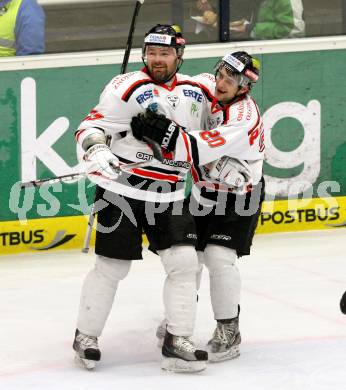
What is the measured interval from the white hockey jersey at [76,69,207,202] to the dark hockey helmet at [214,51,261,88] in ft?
0.54

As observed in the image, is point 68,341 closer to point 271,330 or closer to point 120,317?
point 120,317

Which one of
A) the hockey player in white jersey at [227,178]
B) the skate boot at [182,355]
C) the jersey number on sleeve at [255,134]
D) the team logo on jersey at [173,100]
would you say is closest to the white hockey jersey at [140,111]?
the team logo on jersey at [173,100]

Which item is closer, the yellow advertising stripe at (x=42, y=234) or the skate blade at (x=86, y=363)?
the skate blade at (x=86, y=363)

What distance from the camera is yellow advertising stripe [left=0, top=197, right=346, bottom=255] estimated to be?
815 centimetres

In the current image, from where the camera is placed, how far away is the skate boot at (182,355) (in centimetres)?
554

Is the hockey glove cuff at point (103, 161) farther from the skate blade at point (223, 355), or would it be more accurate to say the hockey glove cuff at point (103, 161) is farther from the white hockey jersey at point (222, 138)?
the skate blade at point (223, 355)

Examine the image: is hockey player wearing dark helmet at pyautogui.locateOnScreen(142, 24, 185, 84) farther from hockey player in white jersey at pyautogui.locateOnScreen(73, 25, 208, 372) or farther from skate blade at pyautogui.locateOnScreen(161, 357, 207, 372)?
skate blade at pyautogui.locateOnScreen(161, 357, 207, 372)

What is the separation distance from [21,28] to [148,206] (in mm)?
2933

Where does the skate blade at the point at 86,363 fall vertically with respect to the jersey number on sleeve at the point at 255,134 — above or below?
below

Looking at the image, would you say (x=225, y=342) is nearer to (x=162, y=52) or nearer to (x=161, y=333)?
(x=161, y=333)

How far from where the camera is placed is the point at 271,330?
6.35 m

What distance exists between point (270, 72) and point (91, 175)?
3.31 meters

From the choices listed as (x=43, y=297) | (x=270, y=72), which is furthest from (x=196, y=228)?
(x=270, y=72)

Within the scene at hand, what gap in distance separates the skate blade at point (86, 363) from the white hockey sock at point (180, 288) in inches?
14.9
